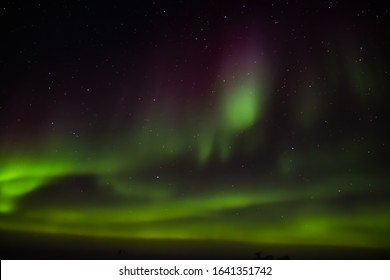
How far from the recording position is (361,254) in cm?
367

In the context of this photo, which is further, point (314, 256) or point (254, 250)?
point (254, 250)
